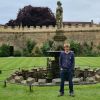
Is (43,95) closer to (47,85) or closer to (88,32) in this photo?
(47,85)

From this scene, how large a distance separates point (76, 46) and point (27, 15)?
2131 cm

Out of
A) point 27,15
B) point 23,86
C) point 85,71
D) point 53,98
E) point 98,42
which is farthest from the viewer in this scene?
point 27,15

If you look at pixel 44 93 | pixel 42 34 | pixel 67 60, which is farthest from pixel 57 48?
pixel 42 34

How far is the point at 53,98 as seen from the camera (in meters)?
14.5

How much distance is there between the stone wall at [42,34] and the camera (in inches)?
2478

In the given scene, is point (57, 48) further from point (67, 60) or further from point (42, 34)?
point (42, 34)

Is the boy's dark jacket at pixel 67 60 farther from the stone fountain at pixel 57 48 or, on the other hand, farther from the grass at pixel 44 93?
the stone fountain at pixel 57 48

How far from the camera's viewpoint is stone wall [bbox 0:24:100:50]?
62938mm

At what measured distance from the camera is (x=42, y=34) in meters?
64.5

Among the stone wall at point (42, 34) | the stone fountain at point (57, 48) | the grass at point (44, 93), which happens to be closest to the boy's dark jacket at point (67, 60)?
the grass at point (44, 93)

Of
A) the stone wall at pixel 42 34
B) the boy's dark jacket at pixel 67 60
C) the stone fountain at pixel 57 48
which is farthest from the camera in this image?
the stone wall at pixel 42 34

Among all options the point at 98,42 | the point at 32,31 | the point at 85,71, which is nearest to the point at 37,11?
the point at 32,31

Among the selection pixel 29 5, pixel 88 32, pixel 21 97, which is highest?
pixel 29 5

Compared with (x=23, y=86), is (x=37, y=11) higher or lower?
higher
